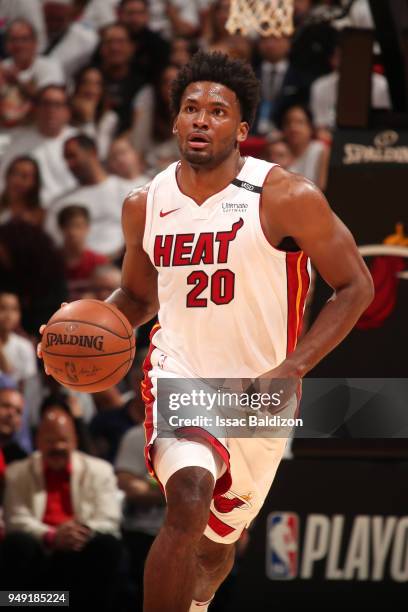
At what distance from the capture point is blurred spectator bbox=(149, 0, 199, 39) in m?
12.8

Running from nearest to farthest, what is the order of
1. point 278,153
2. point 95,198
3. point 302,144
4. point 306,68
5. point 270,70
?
point 278,153, point 302,144, point 95,198, point 306,68, point 270,70

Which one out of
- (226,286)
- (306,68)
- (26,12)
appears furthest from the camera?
(26,12)

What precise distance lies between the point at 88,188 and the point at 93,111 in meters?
1.35

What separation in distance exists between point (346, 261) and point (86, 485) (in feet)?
10.8

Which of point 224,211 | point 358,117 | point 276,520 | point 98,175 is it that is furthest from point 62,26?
point 224,211

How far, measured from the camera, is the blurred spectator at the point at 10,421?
8031 millimetres

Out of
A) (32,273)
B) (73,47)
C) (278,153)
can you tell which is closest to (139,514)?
(32,273)

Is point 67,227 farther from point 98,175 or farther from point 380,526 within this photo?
point 380,526

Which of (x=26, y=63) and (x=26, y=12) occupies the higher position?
(x=26, y=12)

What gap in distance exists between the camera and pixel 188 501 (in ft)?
15.4

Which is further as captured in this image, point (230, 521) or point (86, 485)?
point (86, 485)

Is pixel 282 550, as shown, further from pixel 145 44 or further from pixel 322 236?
pixel 145 44

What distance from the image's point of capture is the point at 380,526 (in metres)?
7.05

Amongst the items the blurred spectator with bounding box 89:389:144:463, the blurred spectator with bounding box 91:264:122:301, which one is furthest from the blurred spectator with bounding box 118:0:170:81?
the blurred spectator with bounding box 89:389:144:463
